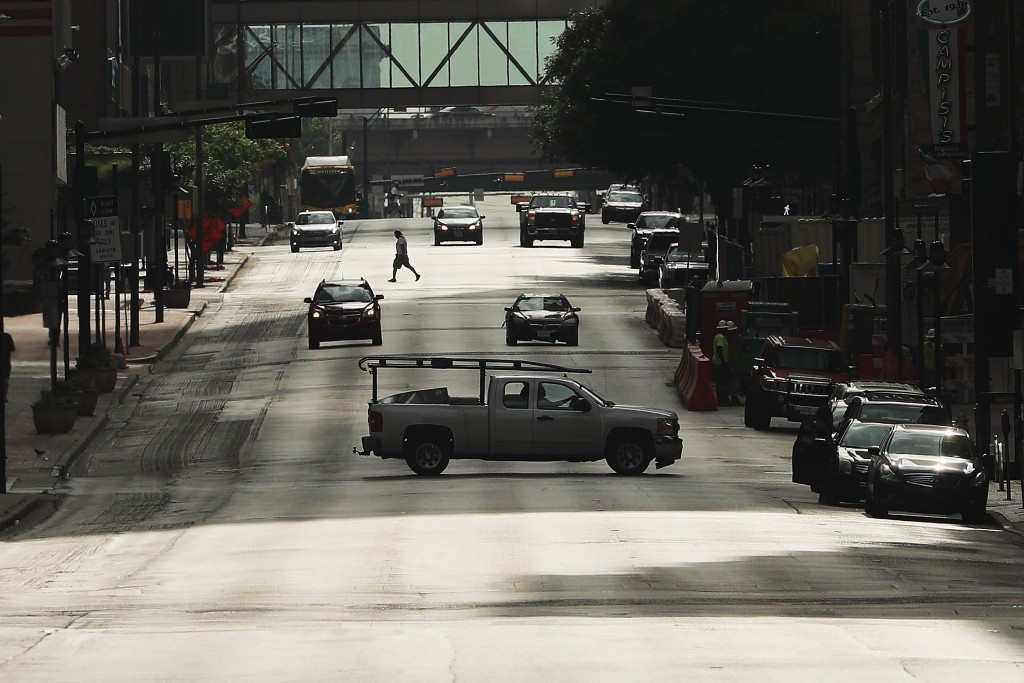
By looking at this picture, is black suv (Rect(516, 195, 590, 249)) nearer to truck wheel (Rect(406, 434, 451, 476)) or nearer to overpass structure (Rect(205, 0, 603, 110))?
overpass structure (Rect(205, 0, 603, 110))

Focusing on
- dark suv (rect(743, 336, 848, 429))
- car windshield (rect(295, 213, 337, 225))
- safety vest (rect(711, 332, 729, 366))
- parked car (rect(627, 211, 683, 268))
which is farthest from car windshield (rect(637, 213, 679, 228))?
dark suv (rect(743, 336, 848, 429))

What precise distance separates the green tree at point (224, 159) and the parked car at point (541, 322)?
120ft

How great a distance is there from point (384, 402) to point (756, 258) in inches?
1455

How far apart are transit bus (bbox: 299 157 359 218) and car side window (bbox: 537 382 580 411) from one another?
9140 cm

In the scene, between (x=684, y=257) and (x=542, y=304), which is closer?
(x=542, y=304)

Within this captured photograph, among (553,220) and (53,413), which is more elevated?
(553,220)

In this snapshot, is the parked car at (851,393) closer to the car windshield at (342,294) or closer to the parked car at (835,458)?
the parked car at (835,458)

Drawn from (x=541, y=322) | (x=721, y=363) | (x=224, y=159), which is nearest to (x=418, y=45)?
(x=224, y=159)

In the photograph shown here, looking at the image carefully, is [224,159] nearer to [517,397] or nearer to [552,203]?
[552,203]

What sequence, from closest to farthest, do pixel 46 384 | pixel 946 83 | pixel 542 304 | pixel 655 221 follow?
pixel 946 83 → pixel 46 384 → pixel 542 304 → pixel 655 221

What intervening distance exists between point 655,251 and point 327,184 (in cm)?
5229

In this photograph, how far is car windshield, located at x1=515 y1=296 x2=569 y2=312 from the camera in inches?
1975

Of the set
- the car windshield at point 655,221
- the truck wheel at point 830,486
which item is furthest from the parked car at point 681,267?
the truck wheel at point 830,486

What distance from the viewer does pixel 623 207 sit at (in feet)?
349
